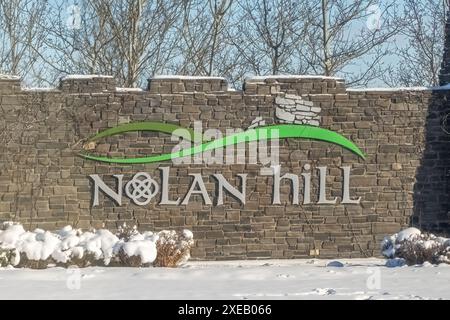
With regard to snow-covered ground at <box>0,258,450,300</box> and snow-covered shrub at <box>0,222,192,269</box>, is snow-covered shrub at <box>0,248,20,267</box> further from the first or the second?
snow-covered ground at <box>0,258,450,300</box>

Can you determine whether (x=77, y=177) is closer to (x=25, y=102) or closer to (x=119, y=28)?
(x=25, y=102)

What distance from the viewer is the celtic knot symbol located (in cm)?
1487

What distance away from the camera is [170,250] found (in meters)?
12.6

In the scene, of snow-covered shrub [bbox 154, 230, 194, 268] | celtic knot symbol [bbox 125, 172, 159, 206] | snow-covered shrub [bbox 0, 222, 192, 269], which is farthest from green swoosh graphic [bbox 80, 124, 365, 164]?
snow-covered shrub [bbox 0, 222, 192, 269]

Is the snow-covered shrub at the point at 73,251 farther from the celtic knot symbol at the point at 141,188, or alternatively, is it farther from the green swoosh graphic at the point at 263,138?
the green swoosh graphic at the point at 263,138

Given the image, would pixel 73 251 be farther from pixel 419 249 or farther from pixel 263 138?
pixel 419 249

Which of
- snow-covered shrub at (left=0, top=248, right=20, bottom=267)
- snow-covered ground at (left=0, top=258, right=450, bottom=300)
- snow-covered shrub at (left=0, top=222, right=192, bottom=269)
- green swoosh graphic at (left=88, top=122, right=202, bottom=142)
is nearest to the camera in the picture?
snow-covered ground at (left=0, top=258, right=450, bottom=300)

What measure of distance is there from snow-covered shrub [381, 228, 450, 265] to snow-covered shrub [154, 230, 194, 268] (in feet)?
10.4

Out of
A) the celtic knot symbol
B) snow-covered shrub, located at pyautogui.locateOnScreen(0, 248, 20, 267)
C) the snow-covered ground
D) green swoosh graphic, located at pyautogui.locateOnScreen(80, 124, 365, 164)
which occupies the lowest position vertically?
the snow-covered ground

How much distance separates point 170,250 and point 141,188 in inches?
102

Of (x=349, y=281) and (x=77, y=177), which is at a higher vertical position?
(x=77, y=177)

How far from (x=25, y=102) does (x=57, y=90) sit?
24.1 inches

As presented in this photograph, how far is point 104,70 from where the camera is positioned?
2284 centimetres

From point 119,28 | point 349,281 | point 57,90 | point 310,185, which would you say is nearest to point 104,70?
point 119,28
